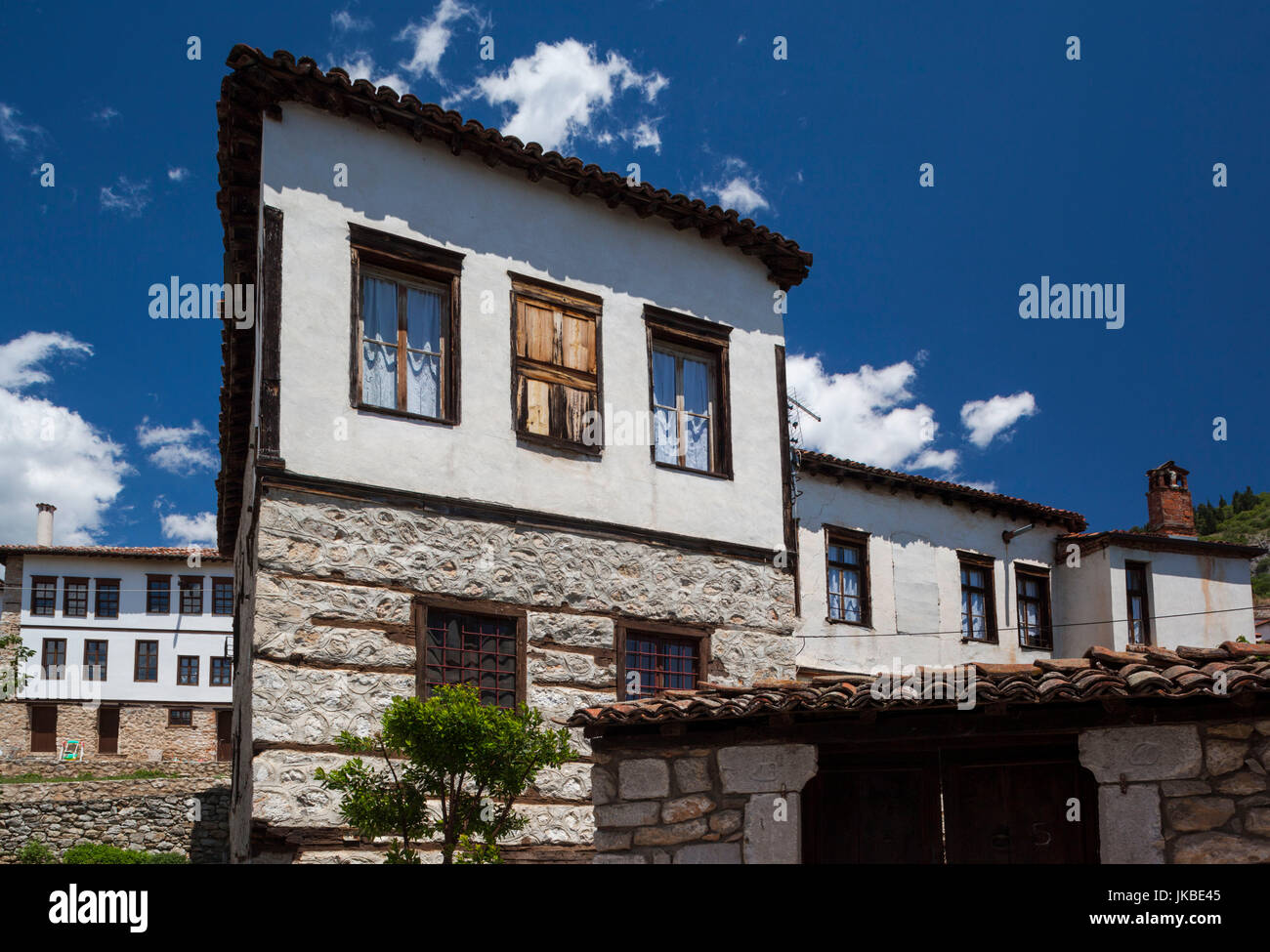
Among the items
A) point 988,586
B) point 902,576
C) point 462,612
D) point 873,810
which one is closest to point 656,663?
point 462,612

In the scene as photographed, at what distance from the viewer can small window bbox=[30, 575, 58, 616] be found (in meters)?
40.0

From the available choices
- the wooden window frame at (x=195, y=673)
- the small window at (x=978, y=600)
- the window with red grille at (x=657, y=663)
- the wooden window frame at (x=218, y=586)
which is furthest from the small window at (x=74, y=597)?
the window with red grille at (x=657, y=663)

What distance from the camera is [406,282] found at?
1094 cm

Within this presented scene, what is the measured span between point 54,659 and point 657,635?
34.8 meters

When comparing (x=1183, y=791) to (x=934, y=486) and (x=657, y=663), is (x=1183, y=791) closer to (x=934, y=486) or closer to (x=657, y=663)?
(x=657, y=663)

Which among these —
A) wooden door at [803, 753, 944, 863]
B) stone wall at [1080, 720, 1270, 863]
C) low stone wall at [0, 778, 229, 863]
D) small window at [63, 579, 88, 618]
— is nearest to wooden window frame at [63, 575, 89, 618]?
small window at [63, 579, 88, 618]

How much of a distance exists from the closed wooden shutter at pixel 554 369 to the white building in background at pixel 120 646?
30397 mm

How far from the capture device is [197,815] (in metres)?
24.6

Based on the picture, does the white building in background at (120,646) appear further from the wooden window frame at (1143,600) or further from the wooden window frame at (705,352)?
the wooden window frame at (705,352)

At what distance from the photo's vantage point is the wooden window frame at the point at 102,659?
40.1m
